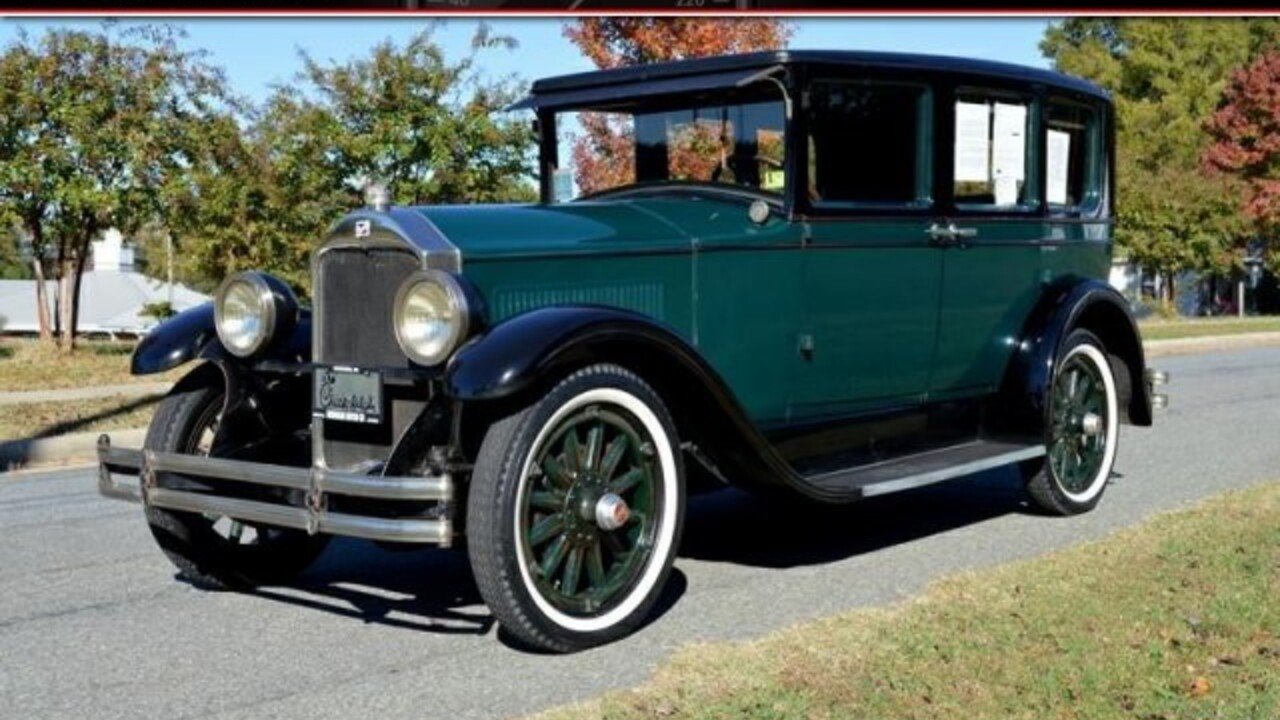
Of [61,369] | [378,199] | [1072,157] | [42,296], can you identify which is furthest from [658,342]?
[42,296]

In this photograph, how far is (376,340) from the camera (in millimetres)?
5480

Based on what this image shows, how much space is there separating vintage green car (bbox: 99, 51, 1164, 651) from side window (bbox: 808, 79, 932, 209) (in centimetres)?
1

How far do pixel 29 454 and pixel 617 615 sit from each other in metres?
6.83

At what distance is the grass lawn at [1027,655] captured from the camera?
4.28 meters

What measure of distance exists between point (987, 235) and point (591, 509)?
9.29 feet

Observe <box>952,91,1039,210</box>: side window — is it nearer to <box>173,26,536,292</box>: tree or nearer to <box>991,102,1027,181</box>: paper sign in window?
<box>991,102,1027,181</box>: paper sign in window

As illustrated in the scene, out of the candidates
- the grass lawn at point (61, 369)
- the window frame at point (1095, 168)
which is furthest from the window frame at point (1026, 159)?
the grass lawn at point (61, 369)

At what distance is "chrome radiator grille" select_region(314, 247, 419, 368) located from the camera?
5422mm

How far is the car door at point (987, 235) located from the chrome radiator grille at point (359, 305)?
8.68 ft

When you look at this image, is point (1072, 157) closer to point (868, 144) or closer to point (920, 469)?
point (868, 144)

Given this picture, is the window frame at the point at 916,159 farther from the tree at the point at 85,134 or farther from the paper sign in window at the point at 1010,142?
the tree at the point at 85,134

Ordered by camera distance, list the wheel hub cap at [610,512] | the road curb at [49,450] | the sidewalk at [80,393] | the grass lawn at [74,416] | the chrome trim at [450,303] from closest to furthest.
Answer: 1. the chrome trim at [450,303]
2. the wheel hub cap at [610,512]
3. the road curb at [49,450]
4. the grass lawn at [74,416]
5. the sidewalk at [80,393]

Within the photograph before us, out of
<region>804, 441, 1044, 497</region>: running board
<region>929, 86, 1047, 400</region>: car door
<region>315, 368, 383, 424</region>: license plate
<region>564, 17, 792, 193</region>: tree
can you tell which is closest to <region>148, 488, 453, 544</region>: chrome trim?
<region>315, 368, 383, 424</region>: license plate

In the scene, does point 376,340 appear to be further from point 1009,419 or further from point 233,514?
point 1009,419
